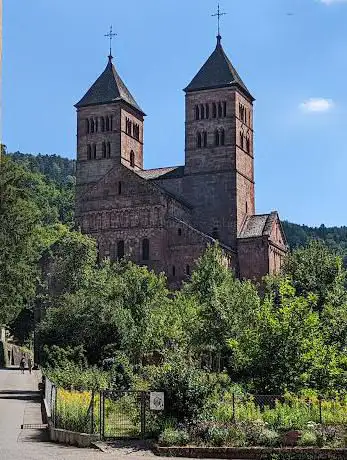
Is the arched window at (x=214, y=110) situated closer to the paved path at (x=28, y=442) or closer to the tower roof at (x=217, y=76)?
the tower roof at (x=217, y=76)

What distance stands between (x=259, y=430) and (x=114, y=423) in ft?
14.9

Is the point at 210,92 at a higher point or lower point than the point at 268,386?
higher

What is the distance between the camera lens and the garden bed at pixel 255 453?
18969mm

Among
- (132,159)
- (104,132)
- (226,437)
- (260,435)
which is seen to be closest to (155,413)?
(226,437)

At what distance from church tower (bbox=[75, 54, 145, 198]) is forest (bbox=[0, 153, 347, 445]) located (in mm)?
24576

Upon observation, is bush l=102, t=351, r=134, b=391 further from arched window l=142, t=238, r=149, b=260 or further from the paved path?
arched window l=142, t=238, r=149, b=260

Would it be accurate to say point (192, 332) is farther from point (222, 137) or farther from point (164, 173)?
point (164, 173)

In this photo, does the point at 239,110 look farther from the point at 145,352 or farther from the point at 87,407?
the point at 87,407

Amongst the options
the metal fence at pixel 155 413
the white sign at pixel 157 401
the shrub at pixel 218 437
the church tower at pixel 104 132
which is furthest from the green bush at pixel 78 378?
the church tower at pixel 104 132

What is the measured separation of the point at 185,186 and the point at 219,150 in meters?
5.39

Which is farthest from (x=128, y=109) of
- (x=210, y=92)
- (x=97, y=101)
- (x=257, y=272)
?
(x=257, y=272)

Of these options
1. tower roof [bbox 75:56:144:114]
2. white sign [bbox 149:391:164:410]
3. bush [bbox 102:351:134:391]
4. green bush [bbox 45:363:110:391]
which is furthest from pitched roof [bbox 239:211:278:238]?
white sign [bbox 149:391:164:410]

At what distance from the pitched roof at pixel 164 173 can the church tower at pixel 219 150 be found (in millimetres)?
2071

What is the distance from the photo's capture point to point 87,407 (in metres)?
23.6
